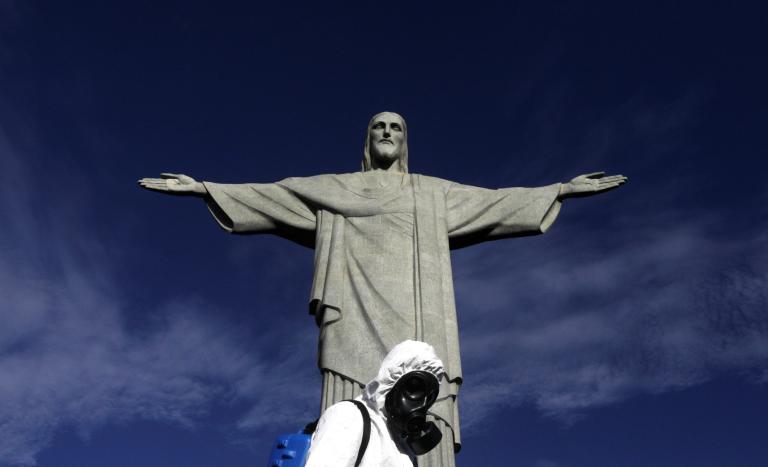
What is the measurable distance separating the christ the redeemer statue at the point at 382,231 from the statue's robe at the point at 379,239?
0.01 m

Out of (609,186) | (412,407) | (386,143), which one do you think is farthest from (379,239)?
(412,407)

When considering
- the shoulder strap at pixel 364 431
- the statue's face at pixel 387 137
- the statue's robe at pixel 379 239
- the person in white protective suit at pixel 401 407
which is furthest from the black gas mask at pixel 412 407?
the statue's face at pixel 387 137

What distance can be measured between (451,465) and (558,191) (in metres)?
4.26

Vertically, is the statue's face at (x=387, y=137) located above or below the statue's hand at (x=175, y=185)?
above

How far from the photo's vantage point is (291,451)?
4.35m

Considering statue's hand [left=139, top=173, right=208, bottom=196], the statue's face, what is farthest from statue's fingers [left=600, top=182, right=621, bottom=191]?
statue's hand [left=139, top=173, right=208, bottom=196]

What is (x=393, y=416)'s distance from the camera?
4840mm

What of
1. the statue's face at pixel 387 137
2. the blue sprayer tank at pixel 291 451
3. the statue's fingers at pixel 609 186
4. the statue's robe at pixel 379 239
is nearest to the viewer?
the blue sprayer tank at pixel 291 451

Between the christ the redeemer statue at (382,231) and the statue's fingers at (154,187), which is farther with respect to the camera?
the statue's fingers at (154,187)

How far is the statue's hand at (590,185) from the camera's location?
10.9m

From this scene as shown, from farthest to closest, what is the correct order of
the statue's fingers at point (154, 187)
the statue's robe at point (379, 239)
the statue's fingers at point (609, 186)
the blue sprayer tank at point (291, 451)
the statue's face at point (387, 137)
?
the statue's face at point (387, 137) → the statue's fingers at point (609, 186) → the statue's fingers at point (154, 187) → the statue's robe at point (379, 239) → the blue sprayer tank at point (291, 451)

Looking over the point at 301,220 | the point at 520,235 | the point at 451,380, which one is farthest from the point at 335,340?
the point at 520,235

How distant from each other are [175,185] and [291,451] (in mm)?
7001

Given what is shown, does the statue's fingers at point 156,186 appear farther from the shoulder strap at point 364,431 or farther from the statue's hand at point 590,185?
the shoulder strap at point 364,431
